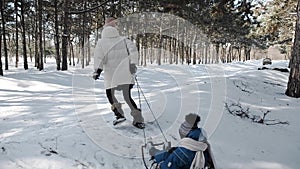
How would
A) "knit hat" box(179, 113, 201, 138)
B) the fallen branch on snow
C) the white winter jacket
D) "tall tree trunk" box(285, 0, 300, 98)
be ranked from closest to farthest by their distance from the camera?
1. "knit hat" box(179, 113, 201, 138)
2. the white winter jacket
3. the fallen branch on snow
4. "tall tree trunk" box(285, 0, 300, 98)

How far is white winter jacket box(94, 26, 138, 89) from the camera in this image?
180 inches

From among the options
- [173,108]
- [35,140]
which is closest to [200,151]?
[35,140]

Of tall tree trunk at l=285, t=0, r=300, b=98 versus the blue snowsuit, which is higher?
tall tree trunk at l=285, t=0, r=300, b=98

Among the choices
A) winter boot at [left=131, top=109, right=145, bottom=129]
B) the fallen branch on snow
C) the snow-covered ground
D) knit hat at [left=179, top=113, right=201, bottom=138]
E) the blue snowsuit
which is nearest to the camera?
the blue snowsuit

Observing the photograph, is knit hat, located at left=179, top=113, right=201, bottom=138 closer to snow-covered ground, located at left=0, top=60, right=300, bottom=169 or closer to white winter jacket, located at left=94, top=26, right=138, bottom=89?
snow-covered ground, located at left=0, top=60, right=300, bottom=169

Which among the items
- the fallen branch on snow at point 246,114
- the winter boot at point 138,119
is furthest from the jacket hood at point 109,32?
the fallen branch on snow at point 246,114

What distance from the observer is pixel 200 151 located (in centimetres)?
320

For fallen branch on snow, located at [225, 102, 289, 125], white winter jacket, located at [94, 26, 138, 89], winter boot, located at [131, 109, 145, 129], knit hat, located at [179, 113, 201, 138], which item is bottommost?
fallen branch on snow, located at [225, 102, 289, 125]

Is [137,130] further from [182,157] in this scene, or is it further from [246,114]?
[246,114]

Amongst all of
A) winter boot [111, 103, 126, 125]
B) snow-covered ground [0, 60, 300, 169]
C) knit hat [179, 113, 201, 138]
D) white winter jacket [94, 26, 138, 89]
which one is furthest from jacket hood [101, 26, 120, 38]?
knit hat [179, 113, 201, 138]

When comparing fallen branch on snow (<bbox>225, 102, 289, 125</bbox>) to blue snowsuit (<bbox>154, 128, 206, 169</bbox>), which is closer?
blue snowsuit (<bbox>154, 128, 206, 169</bbox>)

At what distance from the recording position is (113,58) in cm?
459

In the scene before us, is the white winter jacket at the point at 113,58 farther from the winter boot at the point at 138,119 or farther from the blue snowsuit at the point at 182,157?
the blue snowsuit at the point at 182,157

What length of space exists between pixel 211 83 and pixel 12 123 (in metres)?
5.98
